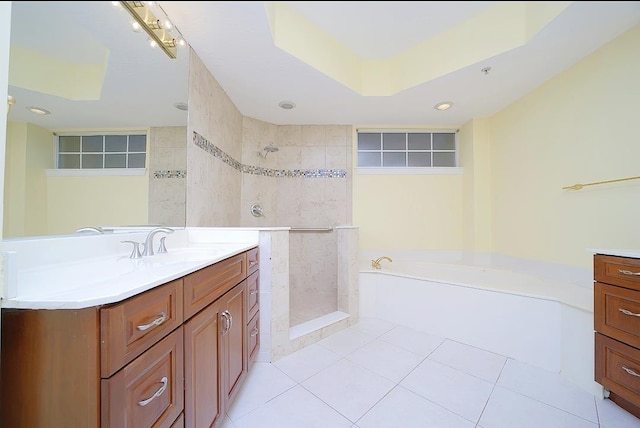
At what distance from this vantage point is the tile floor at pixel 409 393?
113cm

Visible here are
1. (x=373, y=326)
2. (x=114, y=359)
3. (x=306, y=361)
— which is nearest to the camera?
(x=114, y=359)

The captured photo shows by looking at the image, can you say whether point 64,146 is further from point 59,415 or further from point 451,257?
point 451,257

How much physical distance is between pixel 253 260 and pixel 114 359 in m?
0.95

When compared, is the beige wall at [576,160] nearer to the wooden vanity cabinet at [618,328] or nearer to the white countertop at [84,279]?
the wooden vanity cabinet at [618,328]

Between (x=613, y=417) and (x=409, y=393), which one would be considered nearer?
(x=613, y=417)

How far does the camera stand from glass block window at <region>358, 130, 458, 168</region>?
2.93 meters

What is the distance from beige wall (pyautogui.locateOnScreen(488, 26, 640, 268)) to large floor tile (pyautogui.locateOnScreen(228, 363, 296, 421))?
1.89m

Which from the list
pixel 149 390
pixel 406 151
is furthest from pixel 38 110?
pixel 406 151

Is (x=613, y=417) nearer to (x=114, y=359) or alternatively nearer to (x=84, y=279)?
(x=114, y=359)

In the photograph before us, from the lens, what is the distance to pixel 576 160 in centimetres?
128

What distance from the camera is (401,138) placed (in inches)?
116

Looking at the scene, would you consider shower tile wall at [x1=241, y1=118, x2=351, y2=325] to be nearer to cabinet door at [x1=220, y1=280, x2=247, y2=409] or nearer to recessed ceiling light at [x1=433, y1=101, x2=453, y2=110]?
recessed ceiling light at [x1=433, y1=101, x2=453, y2=110]

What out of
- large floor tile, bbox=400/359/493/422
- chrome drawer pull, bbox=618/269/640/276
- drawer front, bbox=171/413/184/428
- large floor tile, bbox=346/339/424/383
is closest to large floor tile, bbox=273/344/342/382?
large floor tile, bbox=346/339/424/383

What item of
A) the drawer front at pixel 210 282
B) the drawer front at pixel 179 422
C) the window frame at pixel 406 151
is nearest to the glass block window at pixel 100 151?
the drawer front at pixel 210 282
